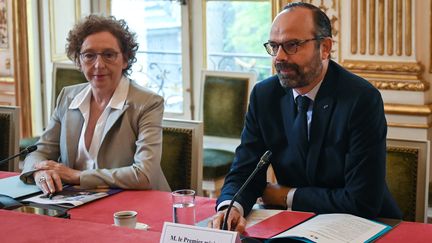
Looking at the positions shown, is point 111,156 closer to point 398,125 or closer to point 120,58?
point 120,58

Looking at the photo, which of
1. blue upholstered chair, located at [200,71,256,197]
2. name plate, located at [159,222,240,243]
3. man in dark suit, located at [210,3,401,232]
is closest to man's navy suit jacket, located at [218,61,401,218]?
man in dark suit, located at [210,3,401,232]

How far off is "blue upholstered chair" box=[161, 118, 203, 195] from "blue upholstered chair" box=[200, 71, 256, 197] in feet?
4.27

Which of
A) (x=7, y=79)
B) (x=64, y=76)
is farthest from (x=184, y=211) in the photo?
(x=7, y=79)

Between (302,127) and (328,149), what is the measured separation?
0.11 meters

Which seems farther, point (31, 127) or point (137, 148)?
point (31, 127)

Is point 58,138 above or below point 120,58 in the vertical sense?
below

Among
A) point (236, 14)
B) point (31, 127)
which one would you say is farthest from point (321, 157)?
point (31, 127)

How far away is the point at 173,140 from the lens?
2.96 m

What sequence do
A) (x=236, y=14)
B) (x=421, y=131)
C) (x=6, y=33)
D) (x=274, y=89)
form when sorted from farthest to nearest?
(x=6, y=33), (x=236, y=14), (x=421, y=131), (x=274, y=89)

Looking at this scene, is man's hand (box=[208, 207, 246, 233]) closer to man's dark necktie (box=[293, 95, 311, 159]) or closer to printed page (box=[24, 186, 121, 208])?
man's dark necktie (box=[293, 95, 311, 159])

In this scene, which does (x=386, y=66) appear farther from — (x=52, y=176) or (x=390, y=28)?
(x=52, y=176)

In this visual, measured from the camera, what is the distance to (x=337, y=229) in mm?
1968

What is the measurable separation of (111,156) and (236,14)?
2376mm

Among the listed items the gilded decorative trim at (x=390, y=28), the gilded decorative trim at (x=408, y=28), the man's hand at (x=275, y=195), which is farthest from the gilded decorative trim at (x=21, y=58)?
the man's hand at (x=275, y=195)
